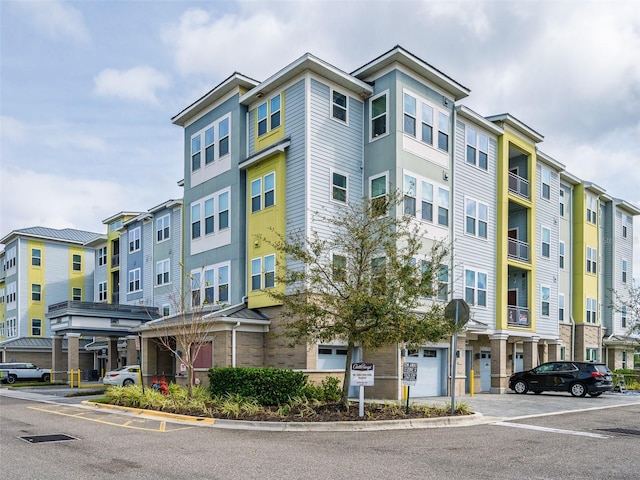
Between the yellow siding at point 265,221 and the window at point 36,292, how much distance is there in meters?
35.1

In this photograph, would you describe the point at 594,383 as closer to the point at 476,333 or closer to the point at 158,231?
the point at 476,333

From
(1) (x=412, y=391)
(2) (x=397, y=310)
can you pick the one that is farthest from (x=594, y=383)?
(2) (x=397, y=310)

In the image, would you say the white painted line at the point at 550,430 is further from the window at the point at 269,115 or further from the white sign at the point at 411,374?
the window at the point at 269,115

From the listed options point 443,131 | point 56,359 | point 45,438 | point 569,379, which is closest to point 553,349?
point 569,379

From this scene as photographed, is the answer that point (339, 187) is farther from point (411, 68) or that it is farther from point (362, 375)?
point (362, 375)

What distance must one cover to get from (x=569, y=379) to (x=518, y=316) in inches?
189

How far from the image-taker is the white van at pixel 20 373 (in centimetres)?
4119

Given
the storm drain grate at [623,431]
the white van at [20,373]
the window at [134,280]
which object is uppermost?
the window at [134,280]

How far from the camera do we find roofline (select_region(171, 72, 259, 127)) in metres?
25.3

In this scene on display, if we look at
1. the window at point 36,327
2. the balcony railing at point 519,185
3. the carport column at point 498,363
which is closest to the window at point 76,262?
the window at point 36,327

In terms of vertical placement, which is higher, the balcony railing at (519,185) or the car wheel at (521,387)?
the balcony railing at (519,185)

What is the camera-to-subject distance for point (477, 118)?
27.0 metres

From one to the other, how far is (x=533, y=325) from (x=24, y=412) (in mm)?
22731

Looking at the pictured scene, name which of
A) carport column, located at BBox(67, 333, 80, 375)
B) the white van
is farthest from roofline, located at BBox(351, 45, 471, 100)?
the white van
